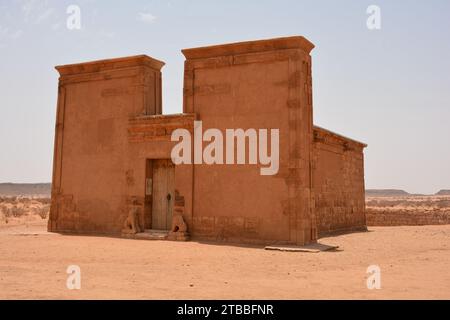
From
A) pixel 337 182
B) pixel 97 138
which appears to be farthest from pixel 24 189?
pixel 337 182

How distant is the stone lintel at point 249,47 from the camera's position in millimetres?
11680

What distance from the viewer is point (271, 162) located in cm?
1161

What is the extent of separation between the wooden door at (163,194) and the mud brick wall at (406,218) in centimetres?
1540

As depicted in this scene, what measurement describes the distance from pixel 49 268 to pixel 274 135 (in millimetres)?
6510

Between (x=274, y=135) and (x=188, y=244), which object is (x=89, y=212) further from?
(x=274, y=135)

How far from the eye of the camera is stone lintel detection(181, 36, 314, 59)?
1168cm

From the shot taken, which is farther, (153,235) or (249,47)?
(153,235)

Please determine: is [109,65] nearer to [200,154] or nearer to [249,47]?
[200,154]

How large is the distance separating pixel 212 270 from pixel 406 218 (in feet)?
68.2

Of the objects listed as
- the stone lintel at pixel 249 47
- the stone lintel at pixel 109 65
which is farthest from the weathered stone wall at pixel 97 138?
the stone lintel at pixel 249 47

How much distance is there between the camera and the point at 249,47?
40.0 feet

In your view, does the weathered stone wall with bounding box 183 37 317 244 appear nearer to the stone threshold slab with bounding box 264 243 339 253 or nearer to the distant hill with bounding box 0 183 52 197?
the stone threshold slab with bounding box 264 243 339 253

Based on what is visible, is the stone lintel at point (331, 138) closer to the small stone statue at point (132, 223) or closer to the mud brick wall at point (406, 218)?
the small stone statue at point (132, 223)

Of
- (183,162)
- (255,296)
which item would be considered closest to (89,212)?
(183,162)
